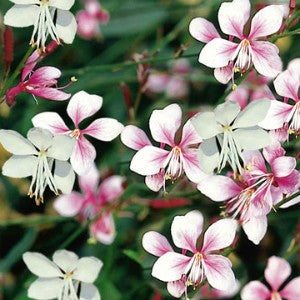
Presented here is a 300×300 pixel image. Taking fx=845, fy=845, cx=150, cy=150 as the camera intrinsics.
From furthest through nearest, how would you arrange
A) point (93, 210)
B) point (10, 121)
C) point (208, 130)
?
point (10, 121) < point (93, 210) < point (208, 130)

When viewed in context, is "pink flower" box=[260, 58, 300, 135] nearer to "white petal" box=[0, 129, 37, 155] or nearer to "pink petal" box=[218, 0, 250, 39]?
"pink petal" box=[218, 0, 250, 39]

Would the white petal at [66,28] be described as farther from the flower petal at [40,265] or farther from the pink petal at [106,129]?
the flower petal at [40,265]

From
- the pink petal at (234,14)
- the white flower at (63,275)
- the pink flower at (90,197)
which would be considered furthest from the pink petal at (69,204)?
the pink petal at (234,14)

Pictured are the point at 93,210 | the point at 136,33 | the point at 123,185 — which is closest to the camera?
the point at 123,185

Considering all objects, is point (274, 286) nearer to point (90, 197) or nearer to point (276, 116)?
point (276, 116)

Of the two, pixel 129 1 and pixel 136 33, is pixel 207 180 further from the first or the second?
pixel 129 1

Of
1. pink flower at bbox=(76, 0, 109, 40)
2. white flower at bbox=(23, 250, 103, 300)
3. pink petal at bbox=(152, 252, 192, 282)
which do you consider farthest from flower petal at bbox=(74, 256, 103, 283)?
pink flower at bbox=(76, 0, 109, 40)

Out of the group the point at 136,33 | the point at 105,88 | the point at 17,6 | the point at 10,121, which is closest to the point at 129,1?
the point at 136,33

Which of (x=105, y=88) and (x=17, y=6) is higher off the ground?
(x=17, y=6)
